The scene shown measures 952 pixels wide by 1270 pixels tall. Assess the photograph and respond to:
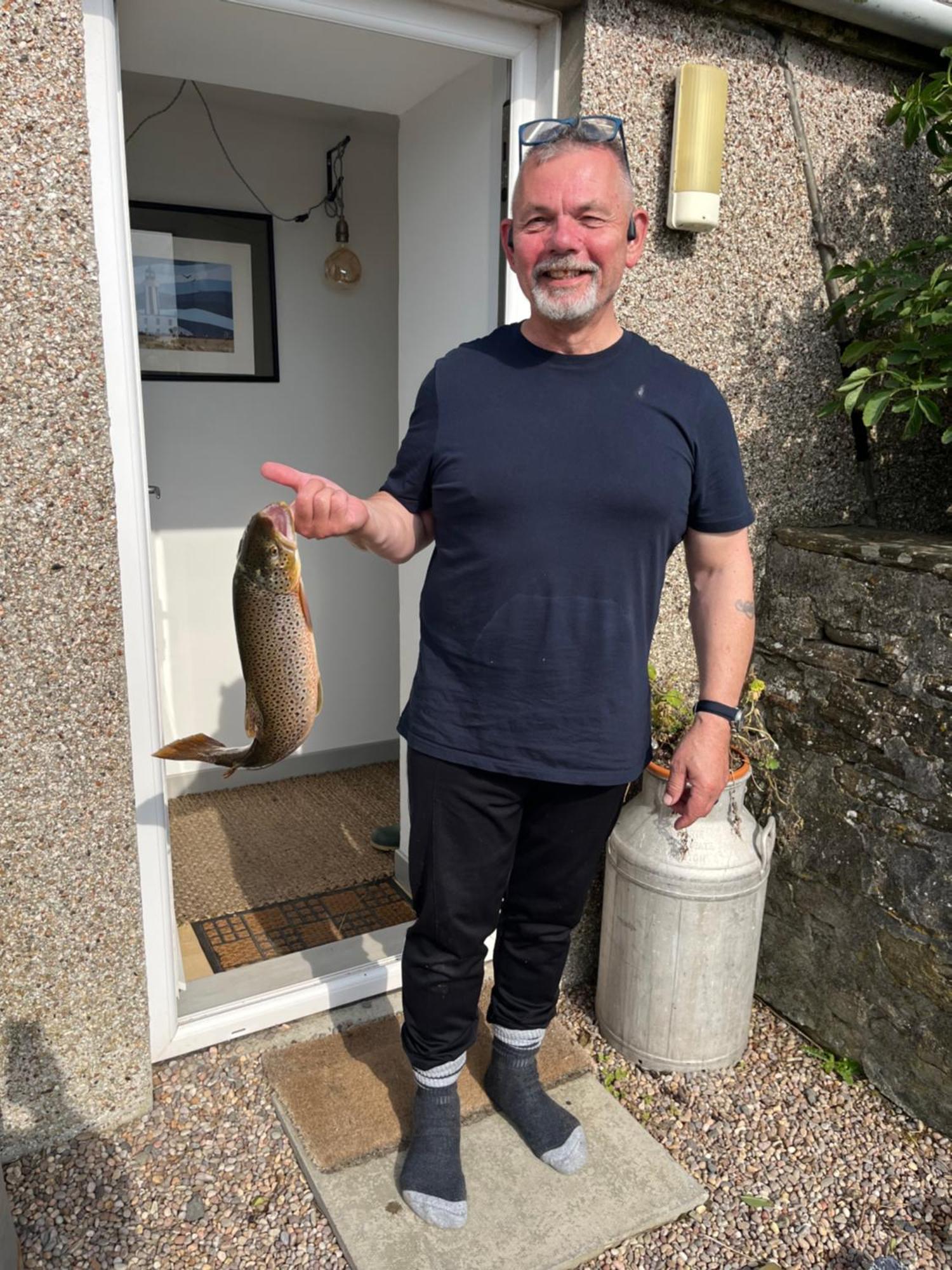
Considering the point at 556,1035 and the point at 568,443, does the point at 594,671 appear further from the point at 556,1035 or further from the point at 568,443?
the point at 556,1035

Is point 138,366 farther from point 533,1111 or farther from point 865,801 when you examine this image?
point 865,801

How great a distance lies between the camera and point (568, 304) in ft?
6.25

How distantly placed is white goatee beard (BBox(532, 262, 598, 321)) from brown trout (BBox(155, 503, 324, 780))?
29.2 inches

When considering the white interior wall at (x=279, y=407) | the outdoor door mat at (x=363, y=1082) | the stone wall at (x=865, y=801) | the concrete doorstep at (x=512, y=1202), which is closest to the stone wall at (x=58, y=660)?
the outdoor door mat at (x=363, y=1082)

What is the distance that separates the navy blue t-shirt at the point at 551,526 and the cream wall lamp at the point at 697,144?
80 cm

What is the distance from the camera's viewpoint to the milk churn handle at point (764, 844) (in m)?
2.76

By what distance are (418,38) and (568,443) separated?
4.19 feet

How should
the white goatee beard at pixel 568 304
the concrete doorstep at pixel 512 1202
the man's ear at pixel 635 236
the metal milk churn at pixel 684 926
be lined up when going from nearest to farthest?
the white goatee beard at pixel 568 304
the man's ear at pixel 635 236
the concrete doorstep at pixel 512 1202
the metal milk churn at pixel 684 926

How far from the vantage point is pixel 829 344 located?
309 cm

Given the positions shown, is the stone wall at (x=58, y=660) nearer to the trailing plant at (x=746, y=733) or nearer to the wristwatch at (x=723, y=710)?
the wristwatch at (x=723, y=710)

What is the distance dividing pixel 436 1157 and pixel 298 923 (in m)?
1.38

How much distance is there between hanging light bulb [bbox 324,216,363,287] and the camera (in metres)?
4.27

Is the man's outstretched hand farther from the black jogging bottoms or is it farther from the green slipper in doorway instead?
the green slipper in doorway

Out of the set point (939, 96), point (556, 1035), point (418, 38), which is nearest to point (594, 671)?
point (556, 1035)
